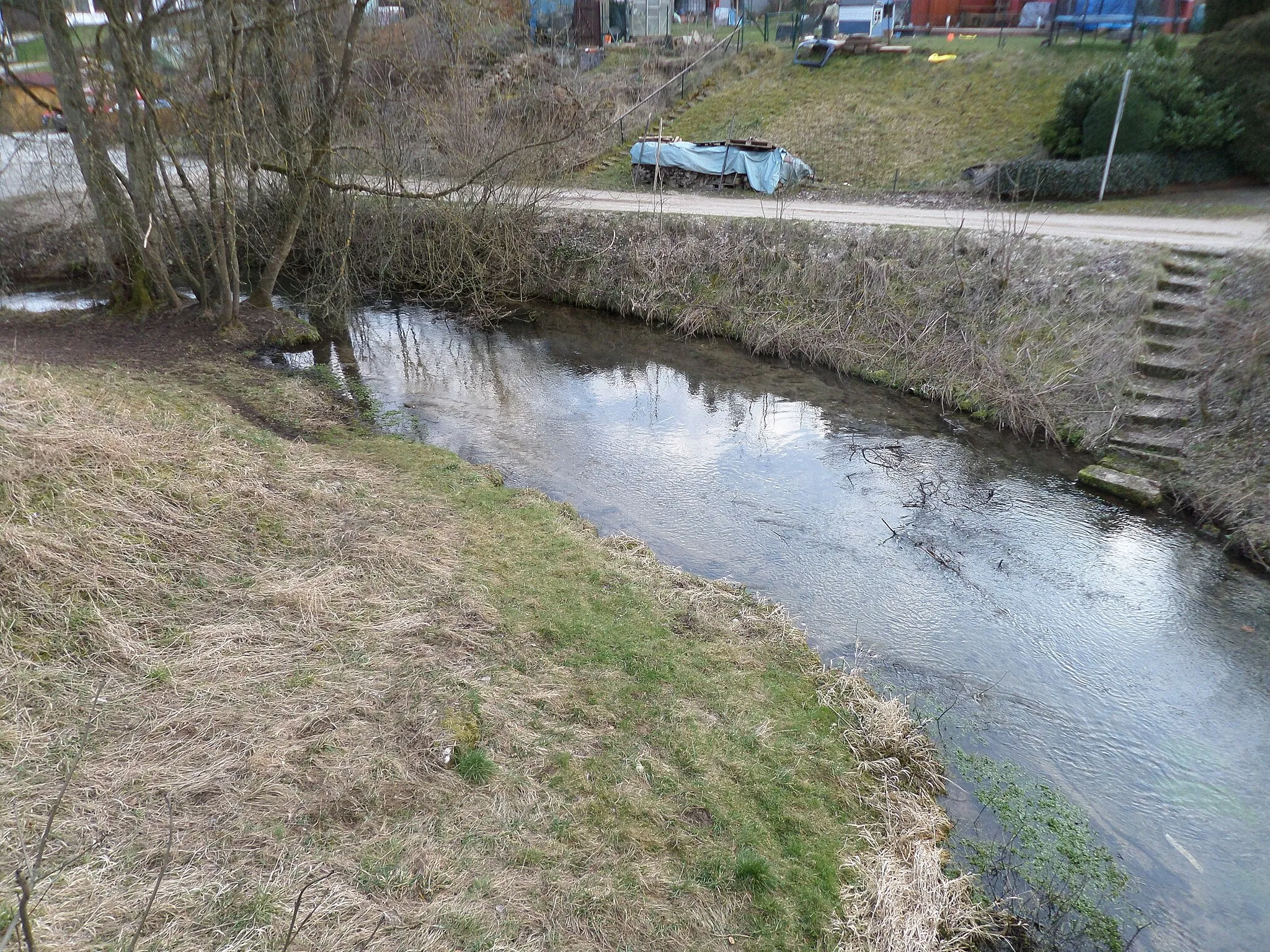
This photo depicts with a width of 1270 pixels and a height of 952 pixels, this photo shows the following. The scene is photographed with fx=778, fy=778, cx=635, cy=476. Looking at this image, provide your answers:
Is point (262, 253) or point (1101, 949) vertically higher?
point (262, 253)

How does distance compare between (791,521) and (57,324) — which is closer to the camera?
(791,521)

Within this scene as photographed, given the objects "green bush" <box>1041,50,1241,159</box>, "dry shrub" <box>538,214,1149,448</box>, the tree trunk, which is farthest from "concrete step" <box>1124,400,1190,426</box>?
the tree trunk

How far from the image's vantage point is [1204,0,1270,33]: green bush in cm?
1895

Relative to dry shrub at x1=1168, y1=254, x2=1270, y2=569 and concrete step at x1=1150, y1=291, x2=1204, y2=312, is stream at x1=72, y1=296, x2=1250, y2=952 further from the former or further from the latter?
concrete step at x1=1150, y1=291, x2=1204, y2=312

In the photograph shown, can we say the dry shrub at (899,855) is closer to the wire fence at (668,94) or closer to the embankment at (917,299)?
the embankment at (917,299)

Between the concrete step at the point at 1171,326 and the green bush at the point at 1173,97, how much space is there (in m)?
7.97

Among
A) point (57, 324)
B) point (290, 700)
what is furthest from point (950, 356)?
point (57, 324)

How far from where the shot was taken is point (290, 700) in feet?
→ 18.4

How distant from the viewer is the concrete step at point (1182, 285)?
42.7 feet

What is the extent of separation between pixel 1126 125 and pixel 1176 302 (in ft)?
26.4

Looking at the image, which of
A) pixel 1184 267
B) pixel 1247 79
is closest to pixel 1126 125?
pixel 1247 79

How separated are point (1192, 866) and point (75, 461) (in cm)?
984

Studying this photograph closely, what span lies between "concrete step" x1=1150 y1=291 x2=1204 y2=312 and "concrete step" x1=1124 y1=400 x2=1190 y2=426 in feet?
6.97

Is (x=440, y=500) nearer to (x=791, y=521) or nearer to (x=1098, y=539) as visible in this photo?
(x=791, y=521)
